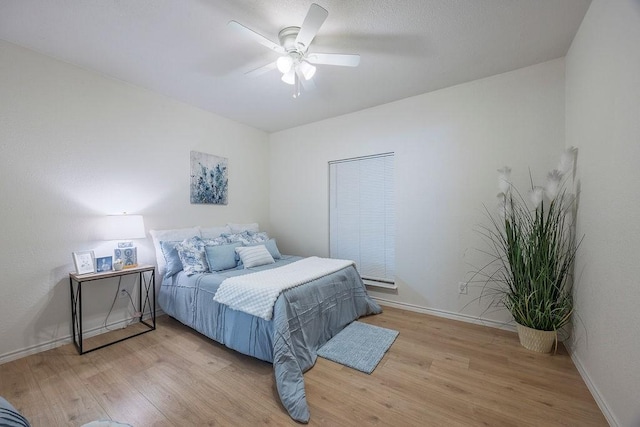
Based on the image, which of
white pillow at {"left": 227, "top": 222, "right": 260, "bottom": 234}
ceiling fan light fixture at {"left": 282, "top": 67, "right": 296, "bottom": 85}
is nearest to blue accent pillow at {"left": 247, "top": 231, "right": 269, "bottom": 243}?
white pillow at {"left": 227, "top": 222, "right": 260, "bottom": 234}

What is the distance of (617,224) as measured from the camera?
57.9 inches

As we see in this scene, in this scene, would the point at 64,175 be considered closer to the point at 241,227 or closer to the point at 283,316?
the point at 241,227

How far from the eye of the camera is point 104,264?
97.8 inches

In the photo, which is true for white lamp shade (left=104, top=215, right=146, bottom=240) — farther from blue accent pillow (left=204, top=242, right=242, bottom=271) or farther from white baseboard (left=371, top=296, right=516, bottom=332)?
white baseboard (left=371, top=296, right=516, bottom=332)

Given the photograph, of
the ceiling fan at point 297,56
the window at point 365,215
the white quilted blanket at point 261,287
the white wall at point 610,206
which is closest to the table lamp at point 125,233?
the white quilted blanket at point 261,287

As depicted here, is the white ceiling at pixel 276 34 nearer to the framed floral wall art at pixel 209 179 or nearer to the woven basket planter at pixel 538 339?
the framed floral wall art at pixel 209 179

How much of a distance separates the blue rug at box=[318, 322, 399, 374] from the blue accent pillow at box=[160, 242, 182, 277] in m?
1.77

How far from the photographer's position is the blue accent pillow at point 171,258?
111 inches

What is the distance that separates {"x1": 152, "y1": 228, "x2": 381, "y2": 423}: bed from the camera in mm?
1789

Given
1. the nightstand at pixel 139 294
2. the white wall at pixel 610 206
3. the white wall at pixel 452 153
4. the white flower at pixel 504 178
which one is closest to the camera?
the white wall at pixel 610 206

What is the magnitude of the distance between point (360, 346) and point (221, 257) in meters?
1.70

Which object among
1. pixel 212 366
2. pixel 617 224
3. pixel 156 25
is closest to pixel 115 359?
pixel 212 366

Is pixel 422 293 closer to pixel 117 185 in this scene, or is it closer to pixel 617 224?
pixel 617 224

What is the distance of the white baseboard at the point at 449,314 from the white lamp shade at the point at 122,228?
2.88 m
